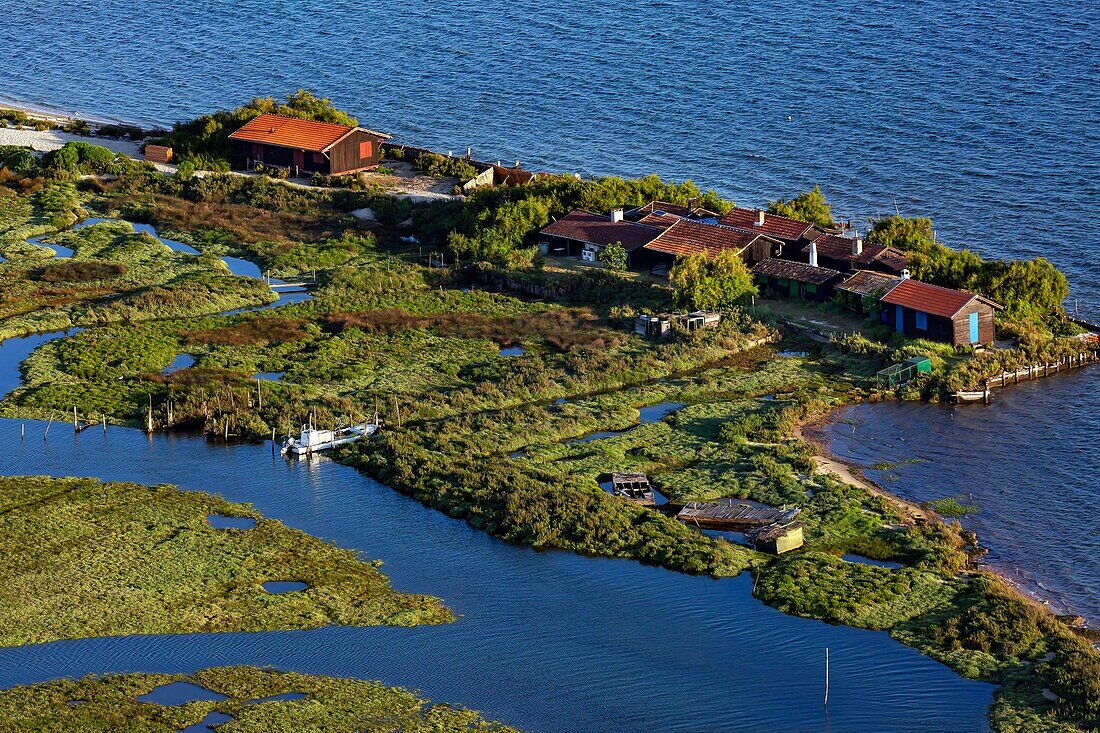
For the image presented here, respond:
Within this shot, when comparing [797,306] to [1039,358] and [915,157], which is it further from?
[915,157]

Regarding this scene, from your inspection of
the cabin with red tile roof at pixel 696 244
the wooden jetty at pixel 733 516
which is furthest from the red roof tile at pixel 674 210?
the wooden jetty at pixel 733 516

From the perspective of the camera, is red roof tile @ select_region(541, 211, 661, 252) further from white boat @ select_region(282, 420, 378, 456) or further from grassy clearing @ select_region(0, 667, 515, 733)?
grassy clearing @ select_region(0, 667, 515, 733)

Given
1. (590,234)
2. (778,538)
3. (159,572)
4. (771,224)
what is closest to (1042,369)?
(771,224)

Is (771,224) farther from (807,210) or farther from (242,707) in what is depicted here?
(242,707)

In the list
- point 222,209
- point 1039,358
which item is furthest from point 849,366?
point 222,209

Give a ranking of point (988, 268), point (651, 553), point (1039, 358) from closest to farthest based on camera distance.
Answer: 1. point (651, 553)
2. point (1039, 358)
3. point (988, 268)

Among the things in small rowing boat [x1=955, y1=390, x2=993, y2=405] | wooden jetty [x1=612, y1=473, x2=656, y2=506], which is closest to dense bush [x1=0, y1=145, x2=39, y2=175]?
wooden jetty [x1=612, y1=473, x2=656, y2=506]
